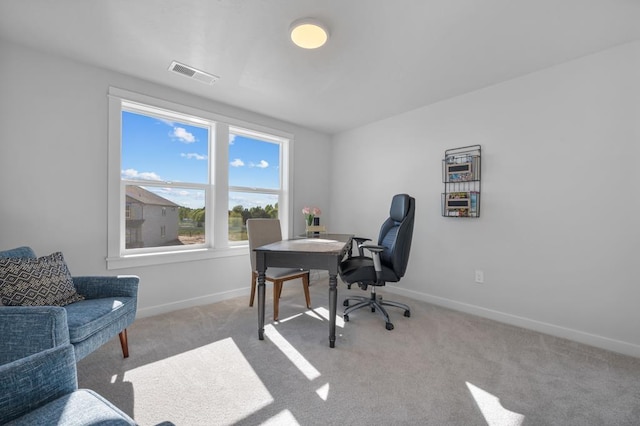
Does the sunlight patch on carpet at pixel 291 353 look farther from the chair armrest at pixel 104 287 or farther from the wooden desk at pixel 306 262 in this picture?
the chair armrest at pixel 104 287

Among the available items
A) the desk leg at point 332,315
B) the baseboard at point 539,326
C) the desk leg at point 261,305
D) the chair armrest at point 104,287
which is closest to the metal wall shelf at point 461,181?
the baseboard at point 539,326

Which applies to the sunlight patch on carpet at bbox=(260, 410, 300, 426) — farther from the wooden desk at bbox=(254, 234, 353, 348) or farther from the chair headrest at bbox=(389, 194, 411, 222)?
the chair headrest at bbox=(389, 194, 411, 222)

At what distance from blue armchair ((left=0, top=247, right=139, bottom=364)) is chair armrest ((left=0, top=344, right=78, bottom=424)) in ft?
1.60

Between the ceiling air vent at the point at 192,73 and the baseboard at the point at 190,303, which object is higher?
the ceiling air vent at the point at 192,73

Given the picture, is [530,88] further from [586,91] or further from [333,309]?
[333,309]

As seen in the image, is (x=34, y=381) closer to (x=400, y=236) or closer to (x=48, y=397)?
(x=48, y=397)

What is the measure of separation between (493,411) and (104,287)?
256 centimetres

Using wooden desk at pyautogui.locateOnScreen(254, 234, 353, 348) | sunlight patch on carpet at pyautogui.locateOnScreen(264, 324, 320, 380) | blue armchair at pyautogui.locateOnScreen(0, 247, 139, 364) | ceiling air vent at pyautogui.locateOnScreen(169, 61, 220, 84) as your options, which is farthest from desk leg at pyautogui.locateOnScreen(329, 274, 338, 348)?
ceiling air vent at pyautogui.locateOnScreen(169, 61, 220, 84)

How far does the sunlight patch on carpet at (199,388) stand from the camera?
4.71 feet

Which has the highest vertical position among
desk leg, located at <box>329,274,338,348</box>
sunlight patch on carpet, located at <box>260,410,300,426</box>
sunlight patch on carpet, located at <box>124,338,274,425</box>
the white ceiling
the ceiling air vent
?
the white ceiling

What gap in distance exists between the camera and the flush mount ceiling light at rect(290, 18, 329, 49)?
71.2 inches

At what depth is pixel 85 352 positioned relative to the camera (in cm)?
152

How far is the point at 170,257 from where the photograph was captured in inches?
112

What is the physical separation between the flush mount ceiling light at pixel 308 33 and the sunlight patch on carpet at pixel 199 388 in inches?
92.3
